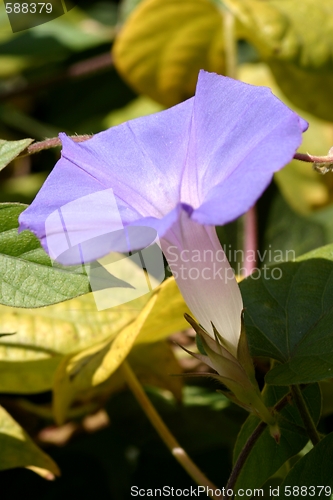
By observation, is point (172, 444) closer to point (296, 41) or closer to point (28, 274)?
point (28, 274)

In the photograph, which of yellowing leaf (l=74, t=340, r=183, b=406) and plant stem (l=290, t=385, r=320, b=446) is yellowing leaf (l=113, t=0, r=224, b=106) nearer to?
yellowing leaf (l=74, t=340, r=183, b=406)

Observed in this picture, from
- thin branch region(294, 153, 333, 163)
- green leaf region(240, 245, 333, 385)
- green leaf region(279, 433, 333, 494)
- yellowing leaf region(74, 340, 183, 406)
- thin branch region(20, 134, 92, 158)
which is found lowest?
yellowing leaf region(74, 340, 183, 406)

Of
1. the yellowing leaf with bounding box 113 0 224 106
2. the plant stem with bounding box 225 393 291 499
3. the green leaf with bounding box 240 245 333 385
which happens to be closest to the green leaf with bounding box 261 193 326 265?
the yellowing leaf with bounding box 113 0 224 106

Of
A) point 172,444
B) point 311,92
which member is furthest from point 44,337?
point 311,92

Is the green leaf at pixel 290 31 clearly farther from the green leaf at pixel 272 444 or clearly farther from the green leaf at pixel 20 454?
the green leaf at pixel 20 454

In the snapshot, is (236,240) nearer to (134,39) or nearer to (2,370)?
(134,39)

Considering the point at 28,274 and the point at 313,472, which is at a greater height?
the point at 28,274
